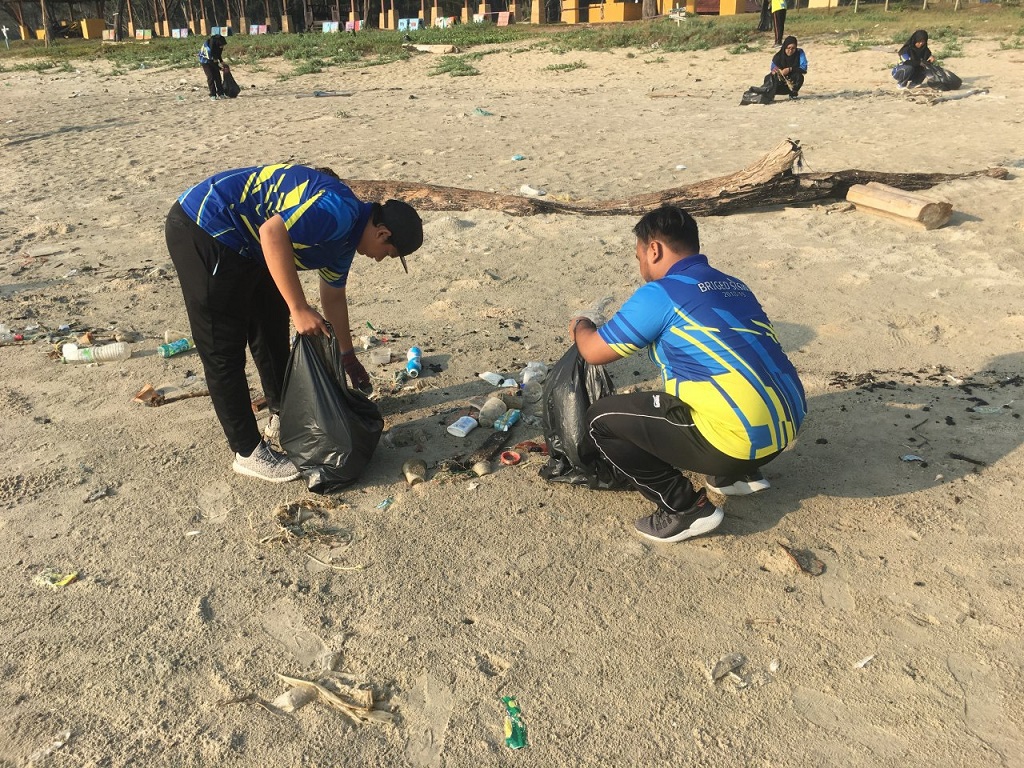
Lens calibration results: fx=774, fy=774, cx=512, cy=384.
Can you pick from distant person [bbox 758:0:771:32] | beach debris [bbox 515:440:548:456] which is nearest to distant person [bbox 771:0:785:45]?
distant person [bbox 758:0:771:32]

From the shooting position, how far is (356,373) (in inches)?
156

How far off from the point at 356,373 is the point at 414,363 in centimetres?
42

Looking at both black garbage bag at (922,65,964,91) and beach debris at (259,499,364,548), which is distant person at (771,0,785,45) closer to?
black garbage bag at (922,65,964,91)

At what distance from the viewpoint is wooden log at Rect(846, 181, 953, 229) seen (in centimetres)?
598

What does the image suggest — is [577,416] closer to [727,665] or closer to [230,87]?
[727,665]

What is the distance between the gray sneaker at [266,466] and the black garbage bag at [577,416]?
113 cm

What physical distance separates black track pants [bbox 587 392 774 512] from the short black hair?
0.53 metres

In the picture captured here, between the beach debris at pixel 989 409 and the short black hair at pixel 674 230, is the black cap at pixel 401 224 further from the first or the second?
the beach debris at pixel 989 409

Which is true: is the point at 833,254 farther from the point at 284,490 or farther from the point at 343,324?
the point at 284,490

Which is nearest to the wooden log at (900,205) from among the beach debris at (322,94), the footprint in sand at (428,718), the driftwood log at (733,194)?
the driftwood log at (733,194)

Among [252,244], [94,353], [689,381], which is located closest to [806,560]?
[689,381]

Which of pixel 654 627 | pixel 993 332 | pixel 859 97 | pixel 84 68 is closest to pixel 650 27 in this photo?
pixel 859 97

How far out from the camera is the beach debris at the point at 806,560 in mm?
2742

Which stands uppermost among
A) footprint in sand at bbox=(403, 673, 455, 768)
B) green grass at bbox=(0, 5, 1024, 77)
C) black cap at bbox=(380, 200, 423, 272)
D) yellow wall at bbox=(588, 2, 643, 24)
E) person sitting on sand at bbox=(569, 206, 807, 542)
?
yellow wall at bbox=(588, 2, 643, 24)
